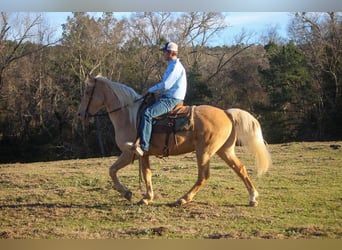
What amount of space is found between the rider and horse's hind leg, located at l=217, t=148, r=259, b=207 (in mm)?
903

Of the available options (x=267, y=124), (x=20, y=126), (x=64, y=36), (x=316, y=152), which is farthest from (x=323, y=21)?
(x=20, y=126)

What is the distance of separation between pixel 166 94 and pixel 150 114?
326mm

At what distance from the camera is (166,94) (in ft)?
16.6

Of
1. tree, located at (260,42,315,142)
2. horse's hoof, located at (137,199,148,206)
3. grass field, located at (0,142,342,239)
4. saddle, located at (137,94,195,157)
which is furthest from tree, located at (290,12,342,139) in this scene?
horse's hoof, located at (137,199,148,206)

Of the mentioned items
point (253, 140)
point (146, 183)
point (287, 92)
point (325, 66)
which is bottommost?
point (146, 183)

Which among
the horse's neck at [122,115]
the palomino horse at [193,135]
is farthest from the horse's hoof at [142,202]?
the horse's neck at [122,115]

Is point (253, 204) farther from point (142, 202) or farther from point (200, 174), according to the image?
point (142, 202)

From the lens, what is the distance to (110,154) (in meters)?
8.09

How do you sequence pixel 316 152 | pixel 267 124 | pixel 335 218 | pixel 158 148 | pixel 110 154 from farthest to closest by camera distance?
1. pixel 110 154
2. pixel 316 152
3. pixel 267 124
4. pixel 158 148
5. pixel 335 218

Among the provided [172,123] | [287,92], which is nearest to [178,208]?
[172,123]

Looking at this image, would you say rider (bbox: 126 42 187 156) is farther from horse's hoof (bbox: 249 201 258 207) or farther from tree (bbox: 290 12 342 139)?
tree (bbox: 290 12 342 139)

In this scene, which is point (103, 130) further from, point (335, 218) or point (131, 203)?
point (335, 218)

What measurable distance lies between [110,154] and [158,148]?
315 cm

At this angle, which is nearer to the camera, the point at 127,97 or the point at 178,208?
the point at 178,208
